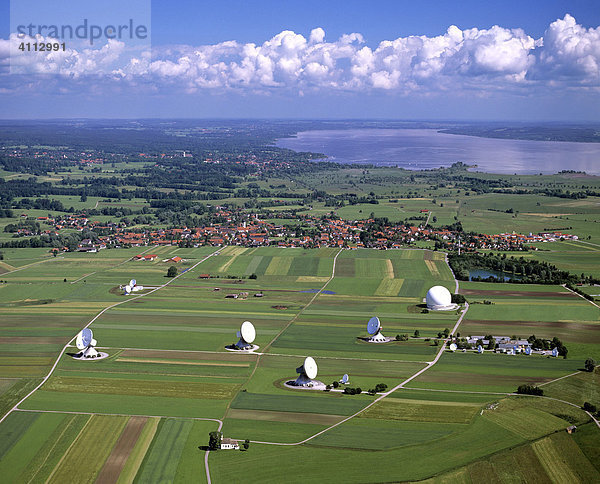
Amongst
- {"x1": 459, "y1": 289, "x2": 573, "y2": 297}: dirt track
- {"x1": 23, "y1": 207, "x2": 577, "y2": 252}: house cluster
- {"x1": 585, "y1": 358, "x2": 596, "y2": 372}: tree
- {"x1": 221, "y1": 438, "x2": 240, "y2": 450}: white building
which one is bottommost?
{"x1": 23, "y1": 207, "x2": 577, "y2": 252}: house cluster

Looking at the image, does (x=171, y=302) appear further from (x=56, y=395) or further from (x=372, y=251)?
(x=372, y=251)

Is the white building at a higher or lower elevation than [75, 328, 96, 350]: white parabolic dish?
higher

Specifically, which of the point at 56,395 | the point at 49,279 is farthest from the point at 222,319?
the point at 49,279

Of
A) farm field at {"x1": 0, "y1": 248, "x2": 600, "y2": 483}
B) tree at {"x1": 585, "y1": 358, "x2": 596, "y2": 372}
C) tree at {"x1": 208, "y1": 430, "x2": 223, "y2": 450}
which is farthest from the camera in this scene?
tree at {"x1": 585, "y1": 358, "x2": 596, "y2": 372}

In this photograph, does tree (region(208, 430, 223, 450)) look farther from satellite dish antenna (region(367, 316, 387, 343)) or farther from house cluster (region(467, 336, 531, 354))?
house cluster (region(467, 336, 531, 354))

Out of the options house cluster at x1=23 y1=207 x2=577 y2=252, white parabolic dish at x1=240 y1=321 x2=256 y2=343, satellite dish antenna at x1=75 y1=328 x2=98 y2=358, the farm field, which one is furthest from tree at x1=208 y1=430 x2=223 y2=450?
house cluster at x1=23 y1=207 x2=577 y2=252

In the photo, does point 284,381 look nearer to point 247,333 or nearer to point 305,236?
point 247,333
